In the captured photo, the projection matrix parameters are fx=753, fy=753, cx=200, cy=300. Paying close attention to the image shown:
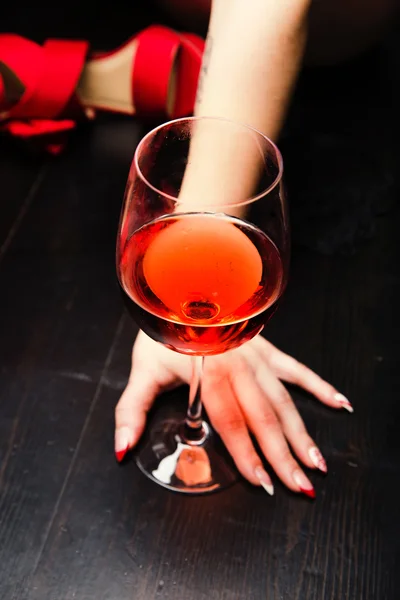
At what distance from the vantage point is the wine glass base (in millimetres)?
799

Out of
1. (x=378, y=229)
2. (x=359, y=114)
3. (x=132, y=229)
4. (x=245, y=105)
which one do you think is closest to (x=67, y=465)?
(x=132, y=229)

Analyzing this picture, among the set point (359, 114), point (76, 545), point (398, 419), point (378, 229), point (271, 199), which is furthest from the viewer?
point (359, 114)

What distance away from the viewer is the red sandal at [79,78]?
3.66 feet

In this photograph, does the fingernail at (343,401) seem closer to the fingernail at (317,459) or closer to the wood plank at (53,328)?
the fingernail at (317,459)

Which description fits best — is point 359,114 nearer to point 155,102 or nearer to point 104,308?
point 155,102

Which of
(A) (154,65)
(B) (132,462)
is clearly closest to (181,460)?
(B) (132,462)

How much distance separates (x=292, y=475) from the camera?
785 millimetres

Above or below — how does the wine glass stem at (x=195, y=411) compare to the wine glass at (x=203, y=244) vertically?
below

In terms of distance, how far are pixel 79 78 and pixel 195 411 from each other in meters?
0.60

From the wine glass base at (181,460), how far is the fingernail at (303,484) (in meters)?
0.07

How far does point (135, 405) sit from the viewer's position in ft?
2.71

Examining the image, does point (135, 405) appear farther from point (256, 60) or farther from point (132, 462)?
point (256, 60)

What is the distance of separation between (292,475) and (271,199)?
0.33 m

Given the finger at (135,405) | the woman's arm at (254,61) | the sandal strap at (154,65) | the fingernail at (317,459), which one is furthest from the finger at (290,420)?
the sandal strap at (154,65)
